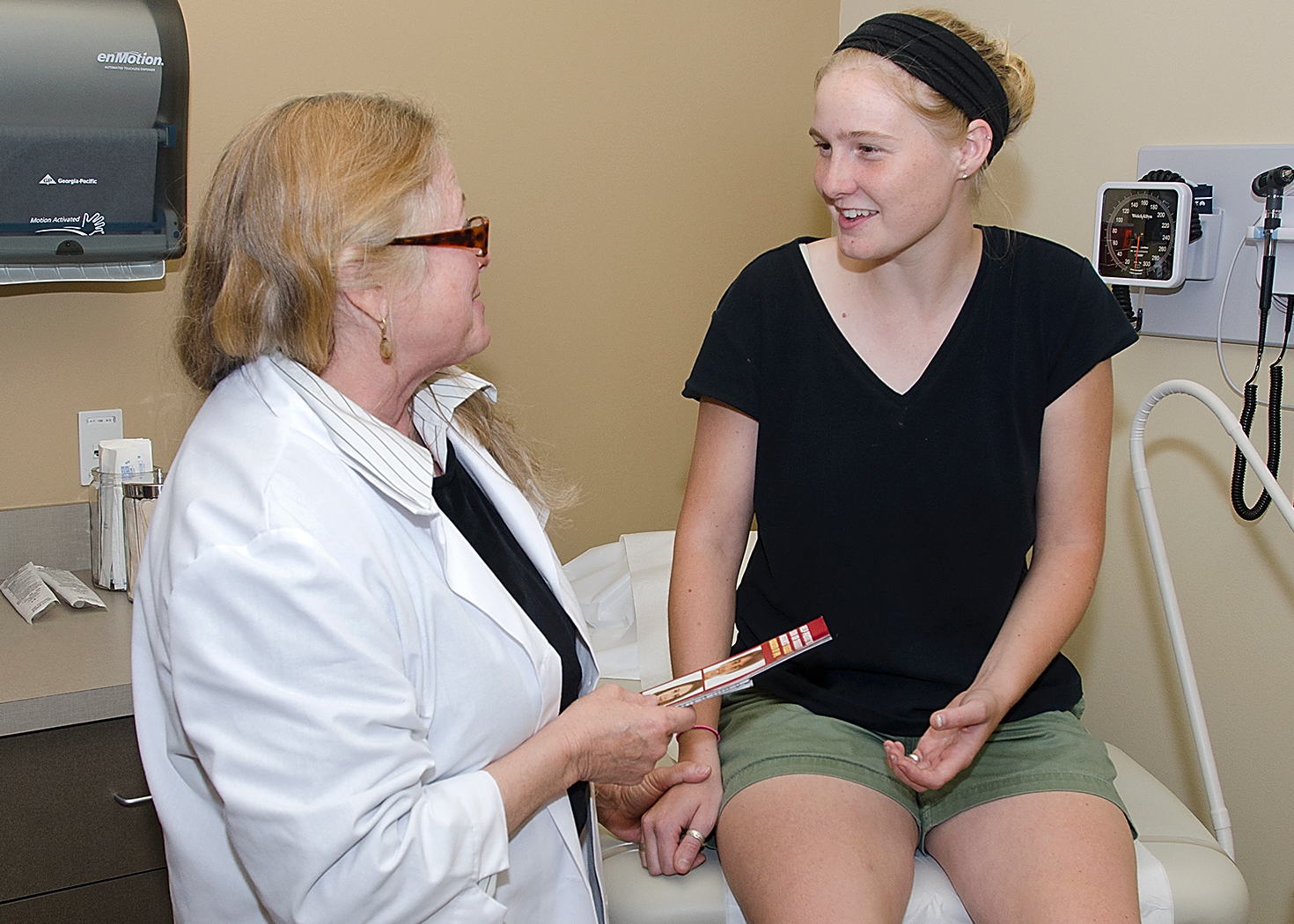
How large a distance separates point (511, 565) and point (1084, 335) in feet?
2.46

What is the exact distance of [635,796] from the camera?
1.42 m

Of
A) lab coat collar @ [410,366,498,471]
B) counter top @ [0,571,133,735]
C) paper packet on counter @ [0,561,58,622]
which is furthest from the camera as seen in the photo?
paper packet on counter @ [0,561,58,622]

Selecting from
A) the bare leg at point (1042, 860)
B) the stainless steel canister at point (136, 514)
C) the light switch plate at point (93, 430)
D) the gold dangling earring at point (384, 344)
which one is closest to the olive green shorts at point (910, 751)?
the bare leg at point (1042, 860)

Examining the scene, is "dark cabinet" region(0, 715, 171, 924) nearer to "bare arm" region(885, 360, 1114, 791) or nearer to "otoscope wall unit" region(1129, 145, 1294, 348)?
"bare arm" region(885, 360, 1114, 791)

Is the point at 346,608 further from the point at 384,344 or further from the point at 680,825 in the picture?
the point at 680,825

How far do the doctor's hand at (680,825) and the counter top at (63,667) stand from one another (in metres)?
0.67

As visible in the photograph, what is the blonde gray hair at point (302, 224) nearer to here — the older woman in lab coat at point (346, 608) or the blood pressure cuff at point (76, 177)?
the older woman in lab coat at point (346, 608)

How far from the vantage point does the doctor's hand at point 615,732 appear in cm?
113

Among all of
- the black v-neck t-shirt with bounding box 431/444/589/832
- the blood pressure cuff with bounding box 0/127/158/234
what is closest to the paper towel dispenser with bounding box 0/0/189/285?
the blood pressure cuff with bounding box 0/127/158/234

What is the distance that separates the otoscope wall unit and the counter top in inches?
61.5

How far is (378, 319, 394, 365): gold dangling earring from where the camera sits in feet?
3.66

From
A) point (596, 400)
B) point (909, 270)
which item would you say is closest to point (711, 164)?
point (596, 400)

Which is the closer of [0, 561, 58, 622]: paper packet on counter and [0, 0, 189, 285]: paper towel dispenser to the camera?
[0, 0, 189, 285]: paper towel dispenser

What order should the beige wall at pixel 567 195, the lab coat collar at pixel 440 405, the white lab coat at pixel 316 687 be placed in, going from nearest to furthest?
the white lab coat at pixel 316 687 < the lab coat collar at pixel 440 405 < the beige wall at pixel 567 195
